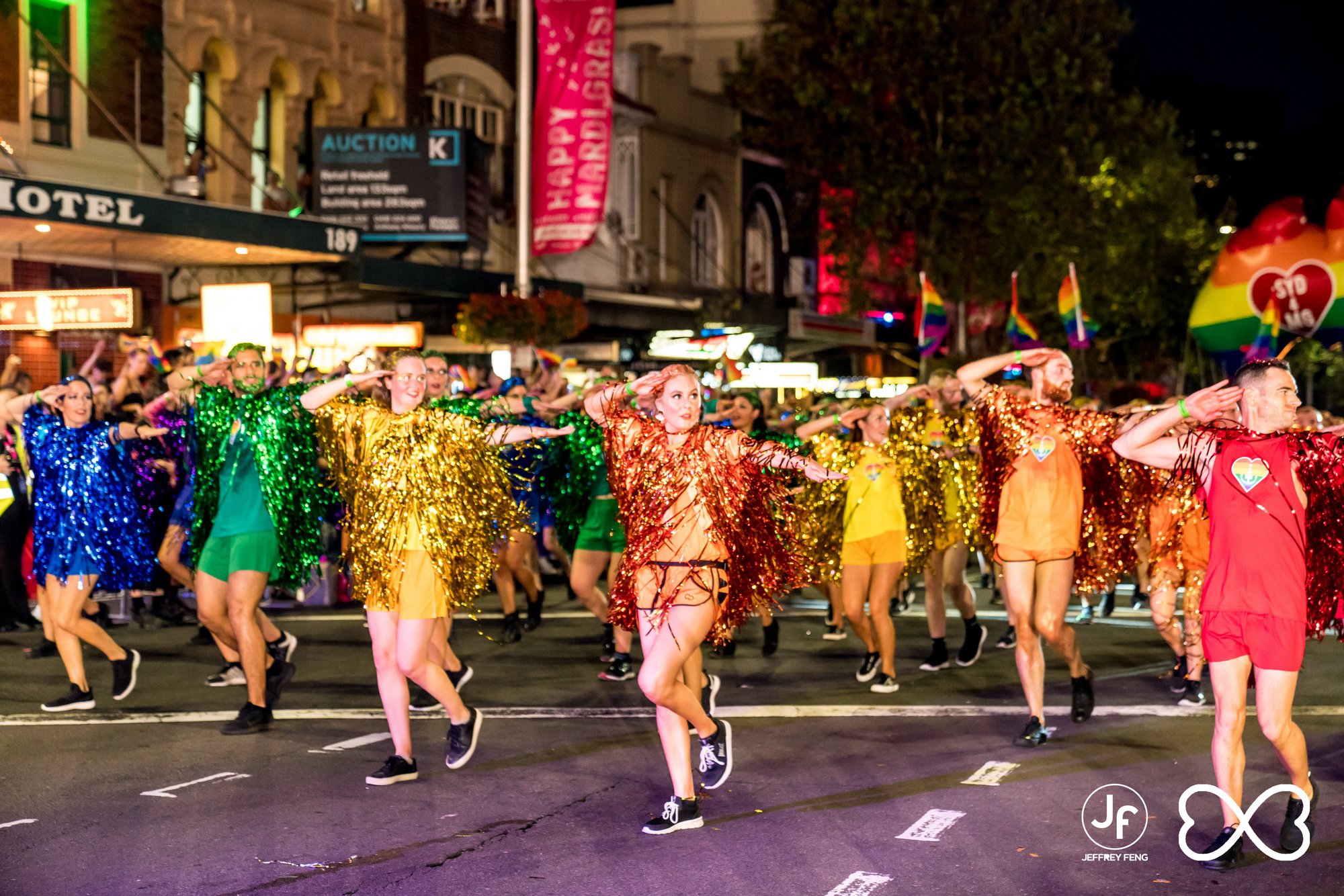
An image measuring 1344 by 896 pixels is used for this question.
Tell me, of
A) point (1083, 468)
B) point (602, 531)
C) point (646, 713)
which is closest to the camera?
point (1083, 468)

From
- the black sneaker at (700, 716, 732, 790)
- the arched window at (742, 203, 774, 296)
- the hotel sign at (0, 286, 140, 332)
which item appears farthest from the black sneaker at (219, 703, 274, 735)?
the arched window at (742, 203, 774, 296)

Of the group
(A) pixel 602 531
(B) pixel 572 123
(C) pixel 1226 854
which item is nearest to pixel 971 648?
(A) pixel 602 531

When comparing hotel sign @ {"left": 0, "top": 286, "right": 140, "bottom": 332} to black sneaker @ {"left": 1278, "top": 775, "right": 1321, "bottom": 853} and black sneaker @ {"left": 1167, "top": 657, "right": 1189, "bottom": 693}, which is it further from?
black sneaker @ {"left": 1278, "top": 775, "right": 1321, "bottom": 853}

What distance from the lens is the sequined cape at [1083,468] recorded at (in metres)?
8.38

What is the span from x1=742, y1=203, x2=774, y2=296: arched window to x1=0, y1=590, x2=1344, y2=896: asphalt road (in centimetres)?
2714

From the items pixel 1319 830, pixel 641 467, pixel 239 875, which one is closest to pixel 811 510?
pixel 641 467

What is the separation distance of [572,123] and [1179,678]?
17361 millimetres

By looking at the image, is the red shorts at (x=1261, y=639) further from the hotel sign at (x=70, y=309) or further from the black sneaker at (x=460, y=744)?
the hotel sign at (x=70, y=309)

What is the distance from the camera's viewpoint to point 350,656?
11.5 m

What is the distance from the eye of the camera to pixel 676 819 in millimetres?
6477

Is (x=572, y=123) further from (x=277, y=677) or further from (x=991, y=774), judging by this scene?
(x=991, y=774)

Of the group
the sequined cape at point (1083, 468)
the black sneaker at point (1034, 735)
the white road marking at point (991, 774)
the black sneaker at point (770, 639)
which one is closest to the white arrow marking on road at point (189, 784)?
the white road marking at point (991, 774)

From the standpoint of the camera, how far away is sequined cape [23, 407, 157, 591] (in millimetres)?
9375

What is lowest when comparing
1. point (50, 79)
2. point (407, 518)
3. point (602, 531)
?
point (602, 531)
